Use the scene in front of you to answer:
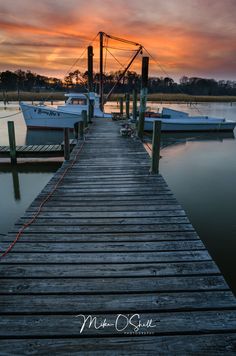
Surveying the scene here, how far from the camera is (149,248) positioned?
3.64 metres

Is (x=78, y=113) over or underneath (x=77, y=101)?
underneath

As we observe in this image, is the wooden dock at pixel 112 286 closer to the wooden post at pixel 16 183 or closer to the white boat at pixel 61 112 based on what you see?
the wooden post at pixel 16 183

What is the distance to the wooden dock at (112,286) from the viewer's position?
228 cm

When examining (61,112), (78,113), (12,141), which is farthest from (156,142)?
(61,112)

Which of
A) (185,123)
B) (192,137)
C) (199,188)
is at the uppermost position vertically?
(185,123)

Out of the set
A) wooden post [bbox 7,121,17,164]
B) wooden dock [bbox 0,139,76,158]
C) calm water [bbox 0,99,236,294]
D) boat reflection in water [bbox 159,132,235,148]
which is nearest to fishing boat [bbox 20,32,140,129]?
calm water [bbox 0,99,236,294]

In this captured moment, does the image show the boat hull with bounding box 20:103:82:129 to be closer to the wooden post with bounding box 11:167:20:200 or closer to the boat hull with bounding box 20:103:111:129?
the boat hull with bounding box 20:103:111:129

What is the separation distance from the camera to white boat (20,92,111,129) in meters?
21.8

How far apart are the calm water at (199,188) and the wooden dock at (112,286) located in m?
2.37

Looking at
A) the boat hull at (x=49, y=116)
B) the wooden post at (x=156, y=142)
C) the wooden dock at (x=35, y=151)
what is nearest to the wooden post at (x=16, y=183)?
the wooden dock at (x=35, y=151)

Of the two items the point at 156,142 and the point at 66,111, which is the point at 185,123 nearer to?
the point at 66,111

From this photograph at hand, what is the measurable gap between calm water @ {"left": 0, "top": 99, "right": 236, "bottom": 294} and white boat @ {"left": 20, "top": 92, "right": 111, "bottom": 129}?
1670mm

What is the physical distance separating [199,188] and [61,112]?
575 inches

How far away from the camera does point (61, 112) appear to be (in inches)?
852
